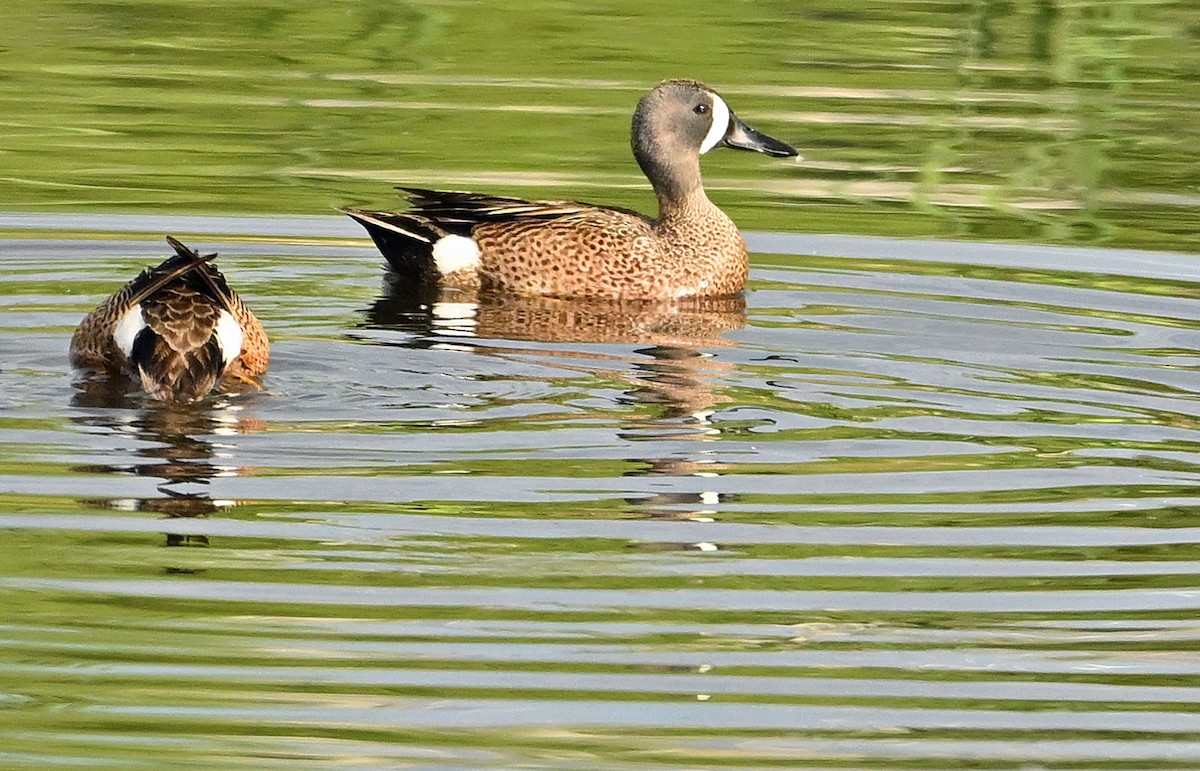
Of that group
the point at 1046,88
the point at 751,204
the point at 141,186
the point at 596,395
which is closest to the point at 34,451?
the point at 596,395

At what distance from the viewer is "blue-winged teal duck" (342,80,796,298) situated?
1133 centimetres

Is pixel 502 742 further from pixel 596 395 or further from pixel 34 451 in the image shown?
pixel 596 395

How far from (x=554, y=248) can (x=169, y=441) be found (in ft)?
12.9

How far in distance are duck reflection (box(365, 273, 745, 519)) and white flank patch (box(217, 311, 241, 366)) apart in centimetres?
124

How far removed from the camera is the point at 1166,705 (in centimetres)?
543

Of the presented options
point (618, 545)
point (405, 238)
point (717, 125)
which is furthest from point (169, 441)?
point (717, 125)

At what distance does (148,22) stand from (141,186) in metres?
4.38

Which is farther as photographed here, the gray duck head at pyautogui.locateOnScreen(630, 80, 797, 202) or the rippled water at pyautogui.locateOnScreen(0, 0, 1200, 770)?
the gray duck head at pyautogui.locateOnScreen(630, 80, 797, 202)

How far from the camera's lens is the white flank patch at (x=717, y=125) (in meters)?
12.2

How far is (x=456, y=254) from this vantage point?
11.5 meters

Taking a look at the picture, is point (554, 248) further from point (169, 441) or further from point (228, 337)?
point (169, 441)

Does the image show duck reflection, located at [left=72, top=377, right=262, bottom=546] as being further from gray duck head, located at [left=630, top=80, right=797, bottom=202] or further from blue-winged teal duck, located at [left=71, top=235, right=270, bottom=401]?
gray duck head, located at [left=630, top=80, right=797, bottom=202]

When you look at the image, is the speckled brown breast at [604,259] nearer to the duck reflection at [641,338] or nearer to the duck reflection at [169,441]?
the duck reflection at [641,338]

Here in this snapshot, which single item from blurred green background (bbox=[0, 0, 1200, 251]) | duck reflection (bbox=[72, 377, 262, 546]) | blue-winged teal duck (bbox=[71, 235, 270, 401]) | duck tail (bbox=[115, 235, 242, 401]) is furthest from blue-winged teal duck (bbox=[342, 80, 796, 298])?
duck reflection (bbox=[72, 377, 262, 546])
